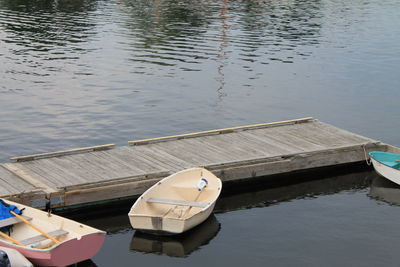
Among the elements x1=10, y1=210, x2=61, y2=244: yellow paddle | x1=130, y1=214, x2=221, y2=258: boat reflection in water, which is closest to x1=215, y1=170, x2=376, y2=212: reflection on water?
x1=130, y1=214, x2=221, y2=258: boat reflection in water

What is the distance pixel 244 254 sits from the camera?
24719 mm

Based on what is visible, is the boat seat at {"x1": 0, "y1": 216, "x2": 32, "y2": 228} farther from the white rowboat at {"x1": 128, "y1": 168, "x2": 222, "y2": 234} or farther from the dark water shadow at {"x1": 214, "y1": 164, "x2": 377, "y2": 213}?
the dark water shadow at {"x1": 214, "y1": 164, "x2": 377, "y2": 213}

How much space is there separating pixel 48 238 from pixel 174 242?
4.56m

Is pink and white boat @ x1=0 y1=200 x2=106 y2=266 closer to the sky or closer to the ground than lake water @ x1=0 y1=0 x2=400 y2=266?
closer to the sky

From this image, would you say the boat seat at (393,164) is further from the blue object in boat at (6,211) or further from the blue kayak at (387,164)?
the blue object in boat at (6,211)

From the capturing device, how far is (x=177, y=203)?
86.5ft

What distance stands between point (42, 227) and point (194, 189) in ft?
20.8

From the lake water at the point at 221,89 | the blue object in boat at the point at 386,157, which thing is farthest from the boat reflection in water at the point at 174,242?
the blue object in boat at the point at 386,157

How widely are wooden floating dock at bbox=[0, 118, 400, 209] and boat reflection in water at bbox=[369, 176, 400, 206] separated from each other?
1.40m

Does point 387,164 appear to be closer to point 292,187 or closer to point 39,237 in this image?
point 292,187

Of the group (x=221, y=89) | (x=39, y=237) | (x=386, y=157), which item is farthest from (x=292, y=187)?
(x=221, y=89)

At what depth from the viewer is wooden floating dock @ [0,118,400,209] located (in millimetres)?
26781

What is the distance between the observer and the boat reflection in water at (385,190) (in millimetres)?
30328

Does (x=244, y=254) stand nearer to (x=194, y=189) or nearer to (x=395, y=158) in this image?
(x=194, y=189)
